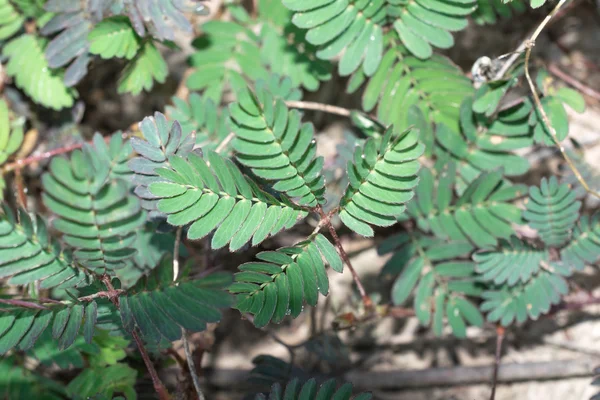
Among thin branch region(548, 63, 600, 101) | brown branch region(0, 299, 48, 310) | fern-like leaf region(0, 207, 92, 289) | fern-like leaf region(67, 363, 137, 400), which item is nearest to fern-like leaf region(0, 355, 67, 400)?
fern-like leaf region(67, 363, 137, 400)

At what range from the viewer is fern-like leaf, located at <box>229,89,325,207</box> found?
1.60 m

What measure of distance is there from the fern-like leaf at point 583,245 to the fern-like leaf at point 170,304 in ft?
4.08

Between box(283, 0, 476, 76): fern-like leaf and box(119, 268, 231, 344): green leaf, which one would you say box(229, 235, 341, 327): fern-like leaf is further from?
box(283, 0, 476, 76): fern-like leaf

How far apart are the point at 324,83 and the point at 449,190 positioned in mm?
935

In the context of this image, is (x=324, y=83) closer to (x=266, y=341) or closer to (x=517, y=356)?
(x=266, y=341)

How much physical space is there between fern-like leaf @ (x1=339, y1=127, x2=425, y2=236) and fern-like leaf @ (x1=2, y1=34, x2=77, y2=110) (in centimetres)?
136

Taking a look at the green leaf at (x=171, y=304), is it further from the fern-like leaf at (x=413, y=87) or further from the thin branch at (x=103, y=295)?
the fern-like leaf at (x=413, y=87)

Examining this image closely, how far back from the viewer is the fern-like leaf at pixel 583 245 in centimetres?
201

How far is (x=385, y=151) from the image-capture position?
1.57 metres

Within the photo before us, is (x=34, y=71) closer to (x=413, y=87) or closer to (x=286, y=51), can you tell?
(x=286, y=51)

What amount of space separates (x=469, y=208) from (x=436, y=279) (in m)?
0.29

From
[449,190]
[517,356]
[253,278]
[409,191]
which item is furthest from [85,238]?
[517,356]

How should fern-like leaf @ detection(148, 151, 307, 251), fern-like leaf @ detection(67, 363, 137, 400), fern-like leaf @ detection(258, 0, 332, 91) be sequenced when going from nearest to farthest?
1. fern-like leaf @ detection(148, 151, 307, 251)
2. fern-like leaf @ detection(67, 363, 137, 400)
3. fern-like leaf @ detection(258, 0, 332, 91)

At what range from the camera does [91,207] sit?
6.31 feet
